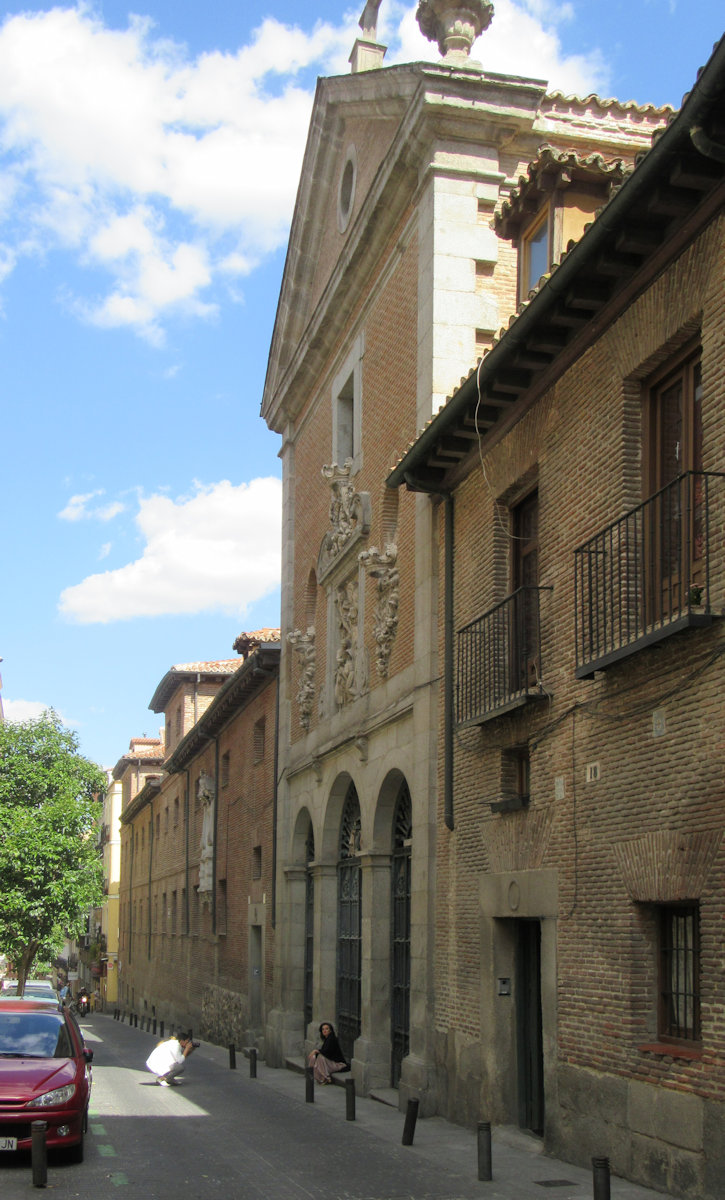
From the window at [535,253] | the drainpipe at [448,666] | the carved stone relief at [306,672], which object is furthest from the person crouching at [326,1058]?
the window at [535,253]

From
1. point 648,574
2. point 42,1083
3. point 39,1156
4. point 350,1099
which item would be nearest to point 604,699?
point 648,574

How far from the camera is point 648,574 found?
10820 millimetres

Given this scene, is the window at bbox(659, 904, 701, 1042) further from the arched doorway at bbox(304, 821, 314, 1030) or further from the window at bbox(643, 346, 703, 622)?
the arched doorway at bbox(304, 821, 314, 1030)

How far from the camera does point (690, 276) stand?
1035 cm

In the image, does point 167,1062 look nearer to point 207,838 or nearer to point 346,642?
point 346,642

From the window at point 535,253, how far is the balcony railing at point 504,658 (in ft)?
11.9

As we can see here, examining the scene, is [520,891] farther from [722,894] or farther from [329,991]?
[329,991]

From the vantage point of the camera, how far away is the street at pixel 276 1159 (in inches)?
428

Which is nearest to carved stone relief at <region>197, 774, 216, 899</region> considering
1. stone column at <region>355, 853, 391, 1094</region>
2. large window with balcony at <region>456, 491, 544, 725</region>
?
stone column at <region>355, 853, 391, 1094</region>

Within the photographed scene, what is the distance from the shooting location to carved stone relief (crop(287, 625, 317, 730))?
24484 mm

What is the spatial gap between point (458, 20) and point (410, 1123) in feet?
47.7

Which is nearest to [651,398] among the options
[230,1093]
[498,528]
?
[498,528]

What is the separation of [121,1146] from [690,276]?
391 inches

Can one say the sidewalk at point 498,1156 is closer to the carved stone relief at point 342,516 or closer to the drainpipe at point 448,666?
the drainpipe at point 448,666
